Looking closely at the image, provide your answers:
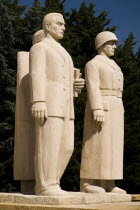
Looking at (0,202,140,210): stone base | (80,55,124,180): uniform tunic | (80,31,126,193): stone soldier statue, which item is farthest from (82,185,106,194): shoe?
(0,202,140,210): stone base

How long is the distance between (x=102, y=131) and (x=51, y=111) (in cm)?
182

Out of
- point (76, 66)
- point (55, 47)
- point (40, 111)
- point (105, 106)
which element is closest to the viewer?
point (40, 111)

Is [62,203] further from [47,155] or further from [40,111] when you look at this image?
[40,111]

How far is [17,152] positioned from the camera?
10727mm

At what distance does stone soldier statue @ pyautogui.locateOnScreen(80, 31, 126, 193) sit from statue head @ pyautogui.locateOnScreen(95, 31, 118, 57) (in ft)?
1.43

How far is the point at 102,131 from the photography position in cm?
1128

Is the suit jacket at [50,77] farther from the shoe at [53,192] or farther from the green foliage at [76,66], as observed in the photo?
the green foliage at [76,66]

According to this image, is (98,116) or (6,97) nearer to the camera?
(98,116)

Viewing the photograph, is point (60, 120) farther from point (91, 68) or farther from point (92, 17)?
point (92, 17)

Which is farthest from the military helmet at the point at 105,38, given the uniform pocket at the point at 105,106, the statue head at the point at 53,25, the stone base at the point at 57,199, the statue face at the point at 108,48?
the stone base at the point at 57,199

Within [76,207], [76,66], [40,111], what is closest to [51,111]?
[40,111]

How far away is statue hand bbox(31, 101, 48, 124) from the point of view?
381 inches

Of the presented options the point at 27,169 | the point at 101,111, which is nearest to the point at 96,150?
the point at 101,111

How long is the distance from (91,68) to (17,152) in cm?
243
